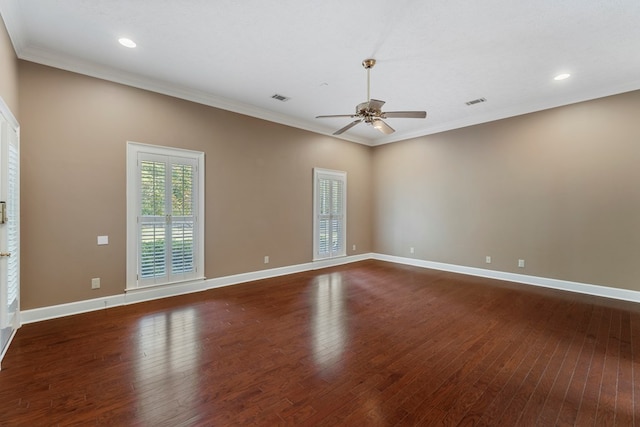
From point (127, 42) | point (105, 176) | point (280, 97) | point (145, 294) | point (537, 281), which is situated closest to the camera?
point (127, 42)

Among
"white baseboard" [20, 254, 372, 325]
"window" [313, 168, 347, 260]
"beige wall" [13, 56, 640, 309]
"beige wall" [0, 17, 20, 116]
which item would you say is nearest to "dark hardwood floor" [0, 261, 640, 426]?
"white baseboard" [20, 254, 372, 325]

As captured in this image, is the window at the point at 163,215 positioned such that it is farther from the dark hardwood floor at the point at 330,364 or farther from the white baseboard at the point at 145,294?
the dark hardwood floor at the point at 330,364

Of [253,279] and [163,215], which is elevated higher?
[163,215]

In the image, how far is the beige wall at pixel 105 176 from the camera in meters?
3.33

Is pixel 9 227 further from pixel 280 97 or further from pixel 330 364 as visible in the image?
pixel 280 97

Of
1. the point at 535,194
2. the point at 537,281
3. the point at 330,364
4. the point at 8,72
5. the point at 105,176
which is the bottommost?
the point at 330,364

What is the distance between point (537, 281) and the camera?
16.3 ft

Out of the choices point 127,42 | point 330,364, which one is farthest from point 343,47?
point 330,364

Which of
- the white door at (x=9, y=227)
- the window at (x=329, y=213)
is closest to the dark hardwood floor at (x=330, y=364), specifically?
the white door at (x=9, y=227)

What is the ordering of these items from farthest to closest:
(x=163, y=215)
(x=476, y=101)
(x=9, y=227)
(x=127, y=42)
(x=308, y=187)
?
(x=308, y=187) < (x=476, y=101) < (x=163, y=215) < (x=127, y=42) < (x=9, y=227)

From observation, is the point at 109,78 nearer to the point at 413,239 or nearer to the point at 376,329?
the point at 376,329

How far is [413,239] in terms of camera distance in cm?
672

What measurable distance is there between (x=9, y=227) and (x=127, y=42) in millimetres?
2300

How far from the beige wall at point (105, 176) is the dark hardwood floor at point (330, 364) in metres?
0.63
